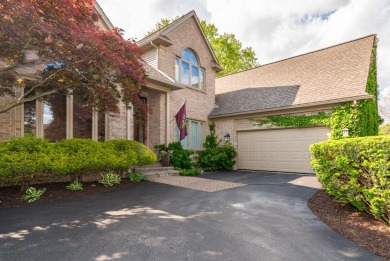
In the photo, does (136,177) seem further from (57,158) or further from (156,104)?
(156,104)

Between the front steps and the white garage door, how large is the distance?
4.34 m

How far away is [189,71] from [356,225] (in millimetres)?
10525

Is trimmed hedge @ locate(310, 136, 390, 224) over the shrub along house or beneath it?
beneath

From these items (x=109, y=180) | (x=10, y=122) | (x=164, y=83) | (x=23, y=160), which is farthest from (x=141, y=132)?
(x=23, y=160)

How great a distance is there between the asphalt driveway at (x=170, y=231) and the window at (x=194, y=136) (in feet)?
21.2

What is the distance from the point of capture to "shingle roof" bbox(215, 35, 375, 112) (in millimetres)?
9789

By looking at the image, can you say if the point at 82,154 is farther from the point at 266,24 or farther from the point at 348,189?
the point at 266,24

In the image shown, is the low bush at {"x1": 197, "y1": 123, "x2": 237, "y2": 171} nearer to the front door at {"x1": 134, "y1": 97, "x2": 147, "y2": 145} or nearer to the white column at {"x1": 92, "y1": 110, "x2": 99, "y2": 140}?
the front door at {"x1": 134, "y1": 97, "x2": 147, "y2": 145}

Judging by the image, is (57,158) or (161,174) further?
(161,174)

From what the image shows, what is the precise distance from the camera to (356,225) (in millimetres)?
3814

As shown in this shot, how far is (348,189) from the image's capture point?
161 inches

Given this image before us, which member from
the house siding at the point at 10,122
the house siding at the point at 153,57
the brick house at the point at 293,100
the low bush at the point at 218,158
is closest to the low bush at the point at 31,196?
the house siding at the point at 10,122

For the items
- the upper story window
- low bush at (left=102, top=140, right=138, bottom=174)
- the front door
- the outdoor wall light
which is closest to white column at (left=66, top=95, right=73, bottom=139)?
low bush at (left=102, top=140, right=138, bottom=174)

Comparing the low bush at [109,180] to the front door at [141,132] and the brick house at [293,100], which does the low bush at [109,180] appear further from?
the brick house at [293,100]
